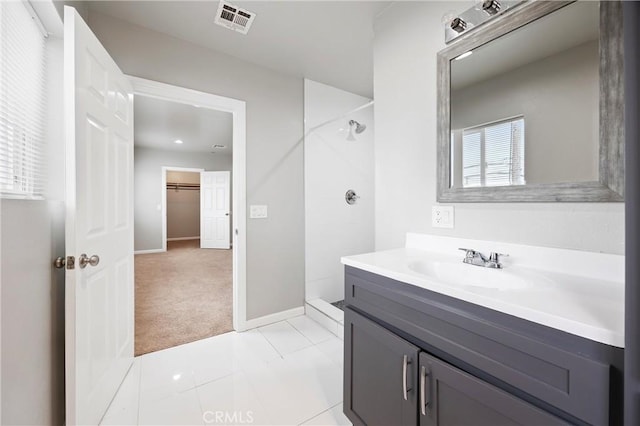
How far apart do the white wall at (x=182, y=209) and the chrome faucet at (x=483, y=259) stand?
884 cm

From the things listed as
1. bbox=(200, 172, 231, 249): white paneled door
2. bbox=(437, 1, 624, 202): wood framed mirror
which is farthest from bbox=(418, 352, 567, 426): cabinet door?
bbox=(200, 172, 231, 249): white paneled door

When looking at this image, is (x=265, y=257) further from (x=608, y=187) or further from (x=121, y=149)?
(x=608, y=187)

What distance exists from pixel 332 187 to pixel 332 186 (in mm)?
11

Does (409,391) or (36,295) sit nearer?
(409,391)

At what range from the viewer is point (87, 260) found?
4.11 ft

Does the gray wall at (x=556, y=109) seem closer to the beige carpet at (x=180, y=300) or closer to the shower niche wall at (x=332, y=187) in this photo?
the shower niche wall at (x=332, y=187)

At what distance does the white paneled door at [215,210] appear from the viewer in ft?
23.3

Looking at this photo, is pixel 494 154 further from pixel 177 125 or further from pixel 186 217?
pixel 186 217

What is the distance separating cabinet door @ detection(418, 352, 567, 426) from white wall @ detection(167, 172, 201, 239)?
8878mm

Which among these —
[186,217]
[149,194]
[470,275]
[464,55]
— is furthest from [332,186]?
[186,217]

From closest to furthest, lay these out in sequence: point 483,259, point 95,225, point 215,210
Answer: point 483,259 < point 95,225 < point 215,210

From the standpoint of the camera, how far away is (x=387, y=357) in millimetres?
1061

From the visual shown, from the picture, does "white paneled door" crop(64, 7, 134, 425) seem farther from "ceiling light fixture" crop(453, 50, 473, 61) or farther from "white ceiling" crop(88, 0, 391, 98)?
"ceiling light fixture" crop(453, 50, 473, 61)

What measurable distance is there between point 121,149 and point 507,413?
228 centimetres
